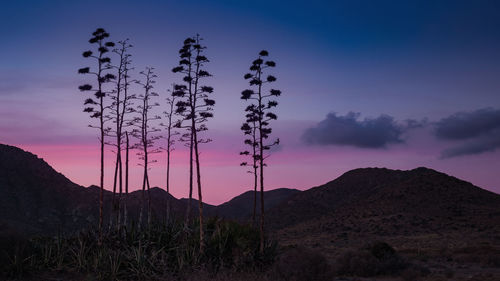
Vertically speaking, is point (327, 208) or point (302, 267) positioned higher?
point (327, 208)

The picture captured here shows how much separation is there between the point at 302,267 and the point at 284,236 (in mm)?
53880

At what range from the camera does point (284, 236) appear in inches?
2840

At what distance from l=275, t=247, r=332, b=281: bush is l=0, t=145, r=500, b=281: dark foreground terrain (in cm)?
4

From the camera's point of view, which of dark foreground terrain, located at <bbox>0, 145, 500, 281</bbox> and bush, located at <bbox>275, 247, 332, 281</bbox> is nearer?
bush, located at <bbox>275, 247, 332, 281</bbox>

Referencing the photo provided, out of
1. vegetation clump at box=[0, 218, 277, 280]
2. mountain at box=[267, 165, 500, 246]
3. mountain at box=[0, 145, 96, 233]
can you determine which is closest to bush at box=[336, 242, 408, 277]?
vegetation clump at box=[0, 218, 277, 280]

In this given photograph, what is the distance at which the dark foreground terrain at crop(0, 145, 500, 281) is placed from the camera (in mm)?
19156

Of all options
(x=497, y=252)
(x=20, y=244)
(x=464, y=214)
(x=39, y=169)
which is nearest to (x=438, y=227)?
(x=464, y=214)

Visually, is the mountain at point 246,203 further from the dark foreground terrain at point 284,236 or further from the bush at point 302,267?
the bush at point 302,267

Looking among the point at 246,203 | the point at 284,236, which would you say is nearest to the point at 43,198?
the point at 284,236

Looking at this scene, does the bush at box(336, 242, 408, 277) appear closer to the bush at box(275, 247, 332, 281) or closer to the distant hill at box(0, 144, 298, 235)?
the bush at box(275, 247, 332, 281)

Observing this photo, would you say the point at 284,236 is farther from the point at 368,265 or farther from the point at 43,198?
the point at 368,265

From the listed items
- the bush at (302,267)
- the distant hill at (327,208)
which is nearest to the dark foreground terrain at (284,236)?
the bush at (302,267)

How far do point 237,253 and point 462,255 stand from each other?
83.0 ft

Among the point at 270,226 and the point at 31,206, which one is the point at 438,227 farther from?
the point at 31,206
